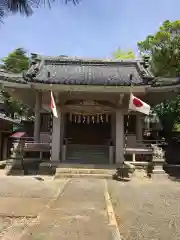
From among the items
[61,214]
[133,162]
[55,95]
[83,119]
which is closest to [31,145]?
[55,95]

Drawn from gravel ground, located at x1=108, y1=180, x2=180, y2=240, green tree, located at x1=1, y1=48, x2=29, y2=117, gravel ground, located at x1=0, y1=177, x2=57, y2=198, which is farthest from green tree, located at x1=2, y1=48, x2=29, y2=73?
gravel ground, located at x1=108, y1=180, x2=180, y2=240

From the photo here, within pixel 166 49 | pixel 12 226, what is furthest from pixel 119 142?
pixel 166 49

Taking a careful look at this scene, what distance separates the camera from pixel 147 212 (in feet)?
21.3

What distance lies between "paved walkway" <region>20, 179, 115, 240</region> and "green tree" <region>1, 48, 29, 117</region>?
25922 mm

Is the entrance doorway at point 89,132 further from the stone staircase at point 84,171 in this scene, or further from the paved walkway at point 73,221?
the paved walkway at point 73,221

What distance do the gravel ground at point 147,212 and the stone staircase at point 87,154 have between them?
5.14m

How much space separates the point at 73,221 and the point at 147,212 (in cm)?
212

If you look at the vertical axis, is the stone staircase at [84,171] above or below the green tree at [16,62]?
below

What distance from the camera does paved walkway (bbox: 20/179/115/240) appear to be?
4.37 meters

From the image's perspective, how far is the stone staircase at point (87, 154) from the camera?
607 inches

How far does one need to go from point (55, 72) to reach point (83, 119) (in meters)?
3.59

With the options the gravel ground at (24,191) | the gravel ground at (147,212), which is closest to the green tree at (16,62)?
the gravel ground at (24,191)

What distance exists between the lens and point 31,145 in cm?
1507

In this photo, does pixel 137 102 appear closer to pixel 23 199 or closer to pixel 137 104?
pixel 137 104
